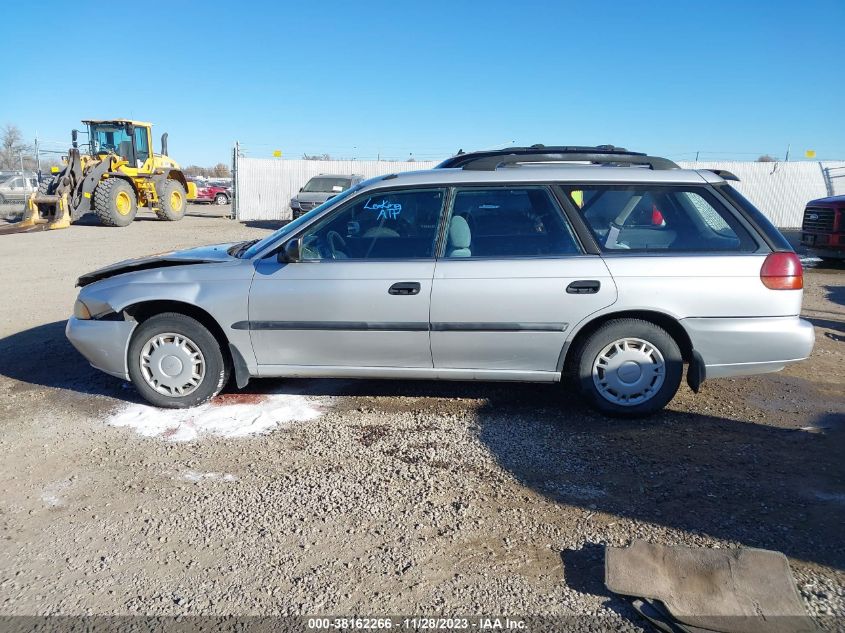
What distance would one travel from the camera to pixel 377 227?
456cm

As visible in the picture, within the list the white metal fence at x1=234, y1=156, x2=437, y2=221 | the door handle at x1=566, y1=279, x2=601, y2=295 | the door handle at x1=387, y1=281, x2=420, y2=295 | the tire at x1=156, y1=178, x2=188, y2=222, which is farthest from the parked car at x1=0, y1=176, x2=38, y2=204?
the door handle at x1=566, y1=279, x2=601, y2=295

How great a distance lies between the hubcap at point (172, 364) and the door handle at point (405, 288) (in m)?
1.45

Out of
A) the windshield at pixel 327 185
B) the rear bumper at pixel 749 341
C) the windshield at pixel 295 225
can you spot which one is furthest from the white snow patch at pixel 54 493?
the windshield at pixel 327 185

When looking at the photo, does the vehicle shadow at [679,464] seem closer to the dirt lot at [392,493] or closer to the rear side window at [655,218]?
the dirt lot at [392,493]

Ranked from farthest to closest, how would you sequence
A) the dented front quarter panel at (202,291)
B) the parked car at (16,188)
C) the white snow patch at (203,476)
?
1. the parked car at (16,188)
2. the dented front quarter panel at (202,291)
3. the white snow patch at (203,476)

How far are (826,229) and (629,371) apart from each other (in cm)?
947

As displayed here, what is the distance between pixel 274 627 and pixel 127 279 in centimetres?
300

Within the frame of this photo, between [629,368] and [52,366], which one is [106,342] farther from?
[629,368]

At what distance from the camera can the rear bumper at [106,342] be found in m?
4.60

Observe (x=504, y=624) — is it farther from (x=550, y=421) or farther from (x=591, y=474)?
(x=550, y=421)

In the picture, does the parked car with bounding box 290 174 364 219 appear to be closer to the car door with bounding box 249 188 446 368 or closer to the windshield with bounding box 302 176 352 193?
the windshield with bounding box 302 176 352 193

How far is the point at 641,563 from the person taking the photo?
282cm

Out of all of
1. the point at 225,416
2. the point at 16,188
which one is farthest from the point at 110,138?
the point at 225,416

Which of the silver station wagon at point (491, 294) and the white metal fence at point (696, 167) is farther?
the white metal fence at point (696, 167)
